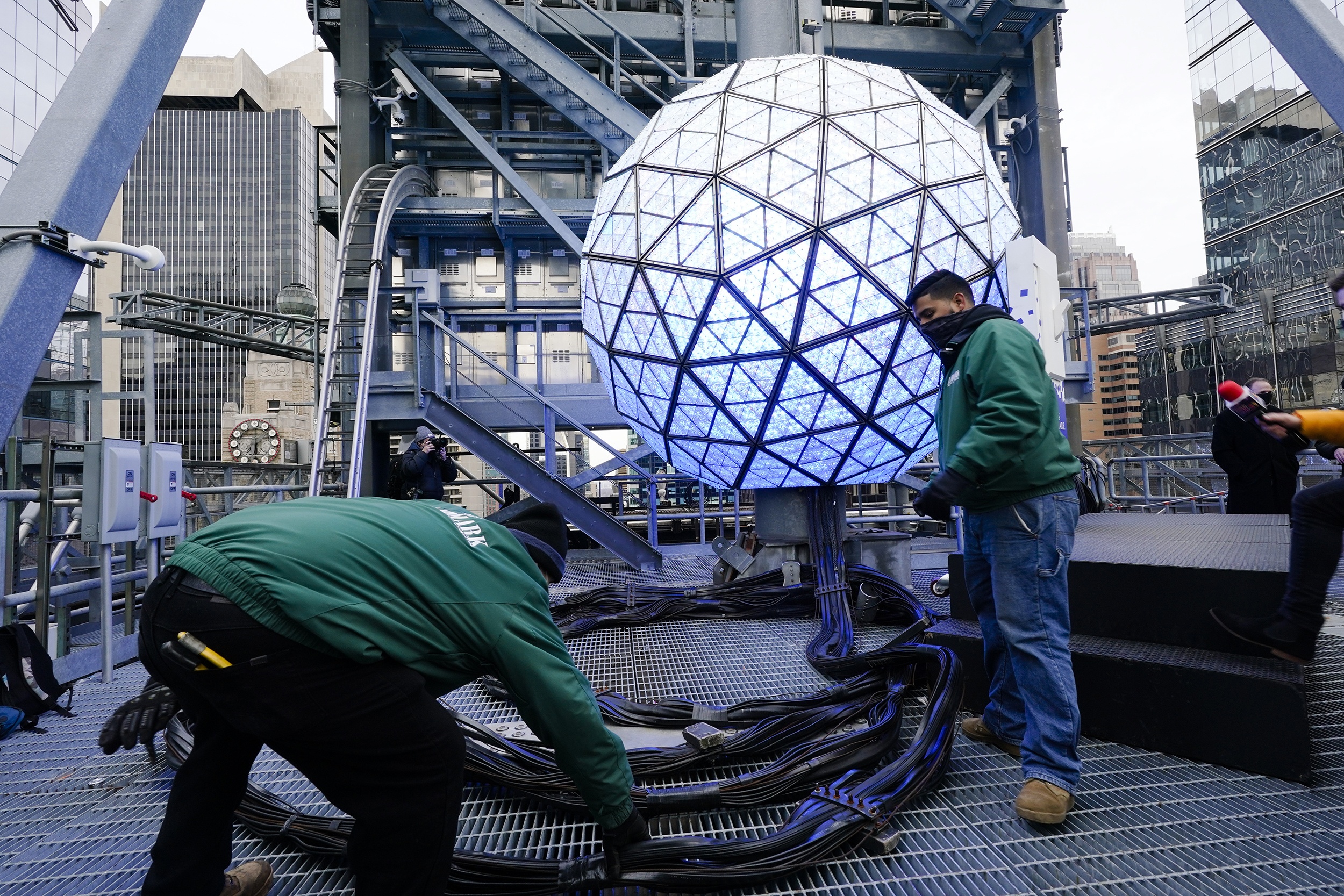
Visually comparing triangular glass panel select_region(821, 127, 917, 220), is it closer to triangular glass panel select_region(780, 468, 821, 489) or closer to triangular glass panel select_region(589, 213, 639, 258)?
triangular glass panel select_region(589, 213, 639, 258)

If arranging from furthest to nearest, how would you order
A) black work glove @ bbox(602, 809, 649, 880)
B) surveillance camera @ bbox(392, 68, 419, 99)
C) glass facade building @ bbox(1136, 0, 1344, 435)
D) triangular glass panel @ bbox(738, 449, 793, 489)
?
glass facade building @ bbox(1136, 0, 1344, 435) < surveillance camera @ bbox(392, 68, 419, 99) < triangular glass panel @ bbox(738, 449, 793, 489) < black work glove @ bbox(602, 809, 649, 880)

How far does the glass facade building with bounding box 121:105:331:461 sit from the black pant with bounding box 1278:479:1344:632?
102768 mm

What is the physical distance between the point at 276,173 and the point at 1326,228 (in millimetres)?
107053

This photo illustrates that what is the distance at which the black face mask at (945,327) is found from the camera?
8.18 ft

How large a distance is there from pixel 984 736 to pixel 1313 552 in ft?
4.50

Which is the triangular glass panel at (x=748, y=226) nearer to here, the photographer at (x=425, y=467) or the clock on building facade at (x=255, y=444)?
the photographer at (x=425, y=467)

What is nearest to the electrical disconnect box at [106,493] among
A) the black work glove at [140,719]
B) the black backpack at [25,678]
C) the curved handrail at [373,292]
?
the black backpack at [25,678]

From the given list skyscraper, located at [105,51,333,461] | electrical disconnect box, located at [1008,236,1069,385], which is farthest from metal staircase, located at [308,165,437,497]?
skyscraper, located at [105,51,333,461]

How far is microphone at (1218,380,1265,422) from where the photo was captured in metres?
2.55

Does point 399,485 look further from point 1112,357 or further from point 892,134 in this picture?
point 1112,357

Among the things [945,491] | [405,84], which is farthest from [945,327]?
[405,84]

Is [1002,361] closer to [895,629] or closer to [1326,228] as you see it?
[895,629]

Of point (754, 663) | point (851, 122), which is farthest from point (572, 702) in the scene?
point (851, 122)

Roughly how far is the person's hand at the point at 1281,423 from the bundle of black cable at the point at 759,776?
1.55 m
